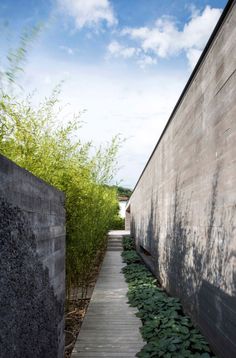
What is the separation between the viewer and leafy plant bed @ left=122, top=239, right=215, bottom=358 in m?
2.40

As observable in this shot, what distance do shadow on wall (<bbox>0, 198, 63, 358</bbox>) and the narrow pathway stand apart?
1102 millimetres

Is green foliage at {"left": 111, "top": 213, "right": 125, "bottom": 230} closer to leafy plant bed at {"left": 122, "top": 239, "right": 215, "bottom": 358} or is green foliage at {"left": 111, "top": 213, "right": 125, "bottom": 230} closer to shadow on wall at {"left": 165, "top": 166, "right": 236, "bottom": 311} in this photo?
leafy plant bed at {"left": 122, "top": 239, "right": 215, "bottom": 358}

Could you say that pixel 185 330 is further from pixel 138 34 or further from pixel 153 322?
pixel 138 34

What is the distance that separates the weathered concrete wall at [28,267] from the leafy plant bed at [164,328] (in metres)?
0.92

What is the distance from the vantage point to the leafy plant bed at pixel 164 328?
2396 millimetres

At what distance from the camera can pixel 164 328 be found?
115 inches

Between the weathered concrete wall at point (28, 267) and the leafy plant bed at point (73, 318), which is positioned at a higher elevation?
the weathered concrete wall at point (28, 267)

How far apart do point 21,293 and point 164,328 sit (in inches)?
84.6

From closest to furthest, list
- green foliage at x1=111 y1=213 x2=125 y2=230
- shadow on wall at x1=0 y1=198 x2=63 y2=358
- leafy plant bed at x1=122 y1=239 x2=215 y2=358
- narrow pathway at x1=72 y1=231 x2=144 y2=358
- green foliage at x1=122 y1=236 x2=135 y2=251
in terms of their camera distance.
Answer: shadow on wall at x1=0 y1=198 x2=63 y2=358 < leafy plant bed at x1=122 y1=239 x2=215 y2=358 < narrow pathway at x1=72 y1=231 x2=144 y2=358 < green foliage at x1=122 y1=236 x2=135 y2=251 < green foliage at x1=111 y1=213 x2=125 y2=230

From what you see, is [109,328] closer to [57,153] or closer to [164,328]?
[164,328]

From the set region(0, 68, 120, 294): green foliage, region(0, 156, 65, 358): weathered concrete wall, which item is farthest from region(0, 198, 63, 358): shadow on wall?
region(0, 68, 120, 294): green foliage

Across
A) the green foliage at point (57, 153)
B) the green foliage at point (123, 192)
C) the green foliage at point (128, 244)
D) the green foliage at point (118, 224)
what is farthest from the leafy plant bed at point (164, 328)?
the green foliage at point (123, 192)

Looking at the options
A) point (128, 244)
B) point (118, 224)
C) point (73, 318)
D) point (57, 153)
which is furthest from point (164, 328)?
point (118, 224)

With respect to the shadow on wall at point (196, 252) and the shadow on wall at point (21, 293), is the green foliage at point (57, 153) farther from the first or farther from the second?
the shadow on wall at point (196, 252)
